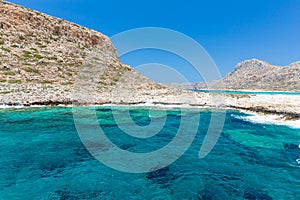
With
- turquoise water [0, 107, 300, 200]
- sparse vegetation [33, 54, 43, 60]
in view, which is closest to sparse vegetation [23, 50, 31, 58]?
sparse vegetation [33, 54, 43, 60]

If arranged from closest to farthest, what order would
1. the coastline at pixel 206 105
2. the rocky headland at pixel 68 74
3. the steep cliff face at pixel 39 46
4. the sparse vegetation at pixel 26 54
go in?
the coastline at pixel 206 105, the rocky headland at pixel 68 74, the steep cliff face at pixel 39 46, the sparse vegetation at pixel 26 54

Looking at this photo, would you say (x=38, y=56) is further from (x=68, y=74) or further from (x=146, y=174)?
(x=146, y=174)

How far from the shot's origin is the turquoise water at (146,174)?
9.84 m

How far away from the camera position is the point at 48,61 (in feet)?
199

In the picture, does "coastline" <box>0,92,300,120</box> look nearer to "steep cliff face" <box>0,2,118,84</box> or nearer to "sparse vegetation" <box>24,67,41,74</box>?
"steep cliff face" <box>0,2,118,84</box>

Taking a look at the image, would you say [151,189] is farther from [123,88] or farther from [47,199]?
[123,88]

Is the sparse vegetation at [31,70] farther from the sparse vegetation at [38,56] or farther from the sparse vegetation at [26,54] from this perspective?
the sparse vegetation at [38,56]

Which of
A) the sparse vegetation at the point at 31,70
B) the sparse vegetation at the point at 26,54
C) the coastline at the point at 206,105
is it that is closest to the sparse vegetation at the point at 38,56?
the sparse vegetation at the point at 26,54

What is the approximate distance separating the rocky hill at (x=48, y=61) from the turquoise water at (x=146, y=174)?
25706 millimetres

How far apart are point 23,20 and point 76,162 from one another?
75781 millimetres

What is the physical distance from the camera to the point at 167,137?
68.1 ft

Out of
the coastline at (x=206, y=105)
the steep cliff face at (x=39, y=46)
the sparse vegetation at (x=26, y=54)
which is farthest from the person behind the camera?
the sparse vegetation at (x=26, y=54)

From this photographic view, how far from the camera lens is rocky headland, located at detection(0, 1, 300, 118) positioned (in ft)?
138

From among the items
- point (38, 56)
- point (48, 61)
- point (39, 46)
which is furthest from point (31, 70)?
point (39, 46)
